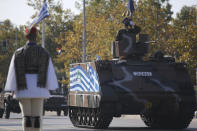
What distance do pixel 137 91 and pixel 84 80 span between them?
6.66 ft

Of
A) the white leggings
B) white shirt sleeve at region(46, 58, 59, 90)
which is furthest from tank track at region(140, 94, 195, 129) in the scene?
the white leggings

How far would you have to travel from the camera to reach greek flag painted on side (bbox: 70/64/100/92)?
62.6 ft

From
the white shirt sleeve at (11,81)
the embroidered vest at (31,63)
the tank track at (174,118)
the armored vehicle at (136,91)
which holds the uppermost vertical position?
the embroidered vest at (31,63)

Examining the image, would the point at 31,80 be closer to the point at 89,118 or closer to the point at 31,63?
the point at 31,63

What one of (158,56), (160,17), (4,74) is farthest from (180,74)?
(4,74)

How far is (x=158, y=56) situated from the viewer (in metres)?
20.2

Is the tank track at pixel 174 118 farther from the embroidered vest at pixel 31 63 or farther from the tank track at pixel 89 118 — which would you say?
the embroidered vest at pixel 31 63

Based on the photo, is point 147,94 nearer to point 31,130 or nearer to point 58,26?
point 31,130

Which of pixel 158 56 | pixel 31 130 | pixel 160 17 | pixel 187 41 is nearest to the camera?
pixel 31 130

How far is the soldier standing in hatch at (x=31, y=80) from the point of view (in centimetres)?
1083

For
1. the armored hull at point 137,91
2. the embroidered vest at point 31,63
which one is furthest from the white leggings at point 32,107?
the armored hull at point 137,91

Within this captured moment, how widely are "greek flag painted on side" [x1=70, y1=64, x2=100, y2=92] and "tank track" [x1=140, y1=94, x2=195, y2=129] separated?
1.55m

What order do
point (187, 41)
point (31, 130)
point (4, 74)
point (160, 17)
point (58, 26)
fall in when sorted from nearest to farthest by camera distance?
1. point (31, 130)
2. point (187, 41)
3. point (160, 17)
4. point (58, 26)
5. point (4, 74)

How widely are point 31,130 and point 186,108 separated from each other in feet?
28.9
